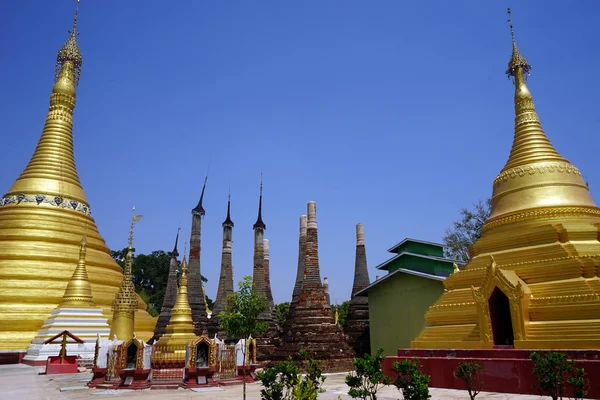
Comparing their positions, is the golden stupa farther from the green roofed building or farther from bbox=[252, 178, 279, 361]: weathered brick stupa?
the green roofed building

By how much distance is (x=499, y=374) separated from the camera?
12586 mm

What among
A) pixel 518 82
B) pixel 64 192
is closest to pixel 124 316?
pixel 64 192

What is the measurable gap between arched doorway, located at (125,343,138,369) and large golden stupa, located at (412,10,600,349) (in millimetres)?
10553

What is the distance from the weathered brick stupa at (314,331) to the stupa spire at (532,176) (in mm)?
9977

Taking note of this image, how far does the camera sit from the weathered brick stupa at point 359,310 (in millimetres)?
29438

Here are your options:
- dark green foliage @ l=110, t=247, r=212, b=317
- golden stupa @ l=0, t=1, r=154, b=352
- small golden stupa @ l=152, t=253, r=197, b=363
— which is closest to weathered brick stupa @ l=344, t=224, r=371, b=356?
small golden stupa @ l=152, t=253, r=197, b=363

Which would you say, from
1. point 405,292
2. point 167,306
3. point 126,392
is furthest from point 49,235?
point 405,292

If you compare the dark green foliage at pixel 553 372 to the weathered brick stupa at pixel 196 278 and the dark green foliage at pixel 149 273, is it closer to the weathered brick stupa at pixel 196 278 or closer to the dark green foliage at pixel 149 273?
the weathered brick stupa at pixel 196 278

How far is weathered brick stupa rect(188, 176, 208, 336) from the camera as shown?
31.8m

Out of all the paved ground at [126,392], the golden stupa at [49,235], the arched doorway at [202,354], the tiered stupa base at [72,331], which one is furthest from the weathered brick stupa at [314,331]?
the golden stupa at [49,235]

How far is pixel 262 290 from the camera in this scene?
103 ft

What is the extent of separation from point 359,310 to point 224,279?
10.9 m

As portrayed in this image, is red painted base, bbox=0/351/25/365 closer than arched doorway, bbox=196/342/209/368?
No

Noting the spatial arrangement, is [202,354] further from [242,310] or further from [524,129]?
[524,129]
